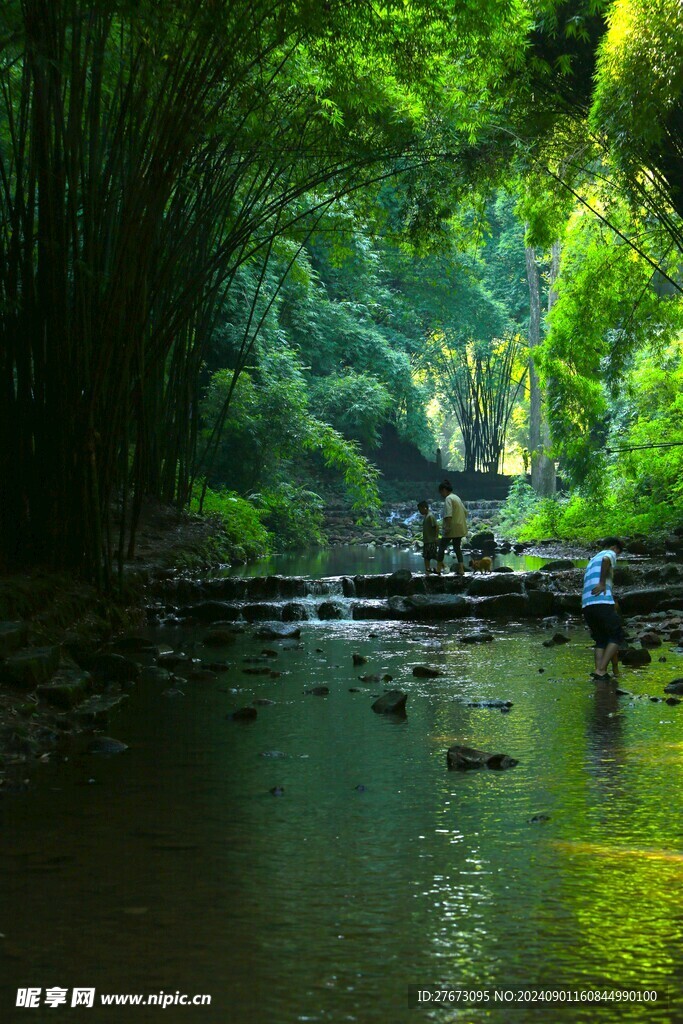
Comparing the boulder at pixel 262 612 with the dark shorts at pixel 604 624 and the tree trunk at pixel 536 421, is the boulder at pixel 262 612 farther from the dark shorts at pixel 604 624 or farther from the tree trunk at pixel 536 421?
the tree trunk at pixel 536 421

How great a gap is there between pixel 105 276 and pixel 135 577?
3653 mm

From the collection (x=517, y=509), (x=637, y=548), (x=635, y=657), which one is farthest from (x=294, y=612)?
(x=517, y=509)

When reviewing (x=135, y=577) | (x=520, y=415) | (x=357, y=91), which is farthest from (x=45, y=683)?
(x=520, y=415)

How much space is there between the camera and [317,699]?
20.9 ft

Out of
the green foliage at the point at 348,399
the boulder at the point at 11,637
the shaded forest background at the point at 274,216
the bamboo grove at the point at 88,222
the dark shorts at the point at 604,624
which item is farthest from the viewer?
the green foliage at the point at 348,399

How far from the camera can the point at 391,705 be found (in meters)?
5.96

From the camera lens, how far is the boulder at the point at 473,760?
481 cm

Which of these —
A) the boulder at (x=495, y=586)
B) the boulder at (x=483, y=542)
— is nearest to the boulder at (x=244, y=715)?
the boulder at (x=495, y=586)

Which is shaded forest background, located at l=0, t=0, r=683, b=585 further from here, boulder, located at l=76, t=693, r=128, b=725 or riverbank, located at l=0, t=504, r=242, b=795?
boulder, located at l=76, t=693, r=128, b=725

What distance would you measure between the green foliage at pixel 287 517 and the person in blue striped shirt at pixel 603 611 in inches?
510

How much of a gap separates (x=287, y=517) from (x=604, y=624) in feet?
46.7

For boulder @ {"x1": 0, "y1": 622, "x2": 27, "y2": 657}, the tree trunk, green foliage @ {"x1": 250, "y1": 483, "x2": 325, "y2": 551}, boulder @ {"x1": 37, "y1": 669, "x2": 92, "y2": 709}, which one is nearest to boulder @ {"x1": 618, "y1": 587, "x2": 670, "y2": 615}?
boulder @ {"x1": 37, "y1": 669, "x2": 92, "y2": 709}

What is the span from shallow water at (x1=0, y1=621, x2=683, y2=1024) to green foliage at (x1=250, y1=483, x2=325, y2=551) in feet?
47.3

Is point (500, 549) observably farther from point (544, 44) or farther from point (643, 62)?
point (643, 62)
